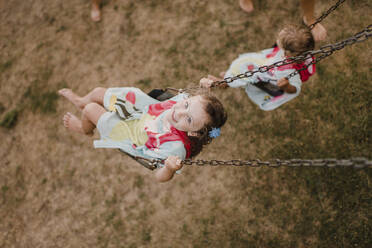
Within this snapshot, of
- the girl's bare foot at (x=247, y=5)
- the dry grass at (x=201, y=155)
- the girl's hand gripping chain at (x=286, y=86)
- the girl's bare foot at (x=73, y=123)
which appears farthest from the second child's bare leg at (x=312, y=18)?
the girl's bare foot at (x=73, y=123)

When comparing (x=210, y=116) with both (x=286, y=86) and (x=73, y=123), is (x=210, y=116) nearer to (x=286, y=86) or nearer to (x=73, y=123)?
(x=286, y=86)

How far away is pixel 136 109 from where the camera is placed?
2.16m

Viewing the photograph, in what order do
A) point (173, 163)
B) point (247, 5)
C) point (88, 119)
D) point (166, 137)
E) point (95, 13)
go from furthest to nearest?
point (95, 13), point (247, 5), point (88, 119), point (166, 137), point (173, 163)

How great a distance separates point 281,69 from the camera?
86.3 inches

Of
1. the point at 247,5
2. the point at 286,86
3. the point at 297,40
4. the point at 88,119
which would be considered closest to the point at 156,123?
the point at 88,119

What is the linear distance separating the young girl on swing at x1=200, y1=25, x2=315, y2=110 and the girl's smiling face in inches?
10.8

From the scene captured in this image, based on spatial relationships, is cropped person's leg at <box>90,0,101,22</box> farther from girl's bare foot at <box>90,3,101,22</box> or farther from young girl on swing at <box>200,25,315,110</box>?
young girl on swing at <box>200,25,315,110</box>

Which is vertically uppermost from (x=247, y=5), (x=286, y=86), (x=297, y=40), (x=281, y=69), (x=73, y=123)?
(x=247, y=5)

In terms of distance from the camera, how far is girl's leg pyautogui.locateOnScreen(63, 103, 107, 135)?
2.21 metres

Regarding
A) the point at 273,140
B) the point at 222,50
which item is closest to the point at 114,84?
the point at 222,50

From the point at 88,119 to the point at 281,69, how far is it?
5.72ft

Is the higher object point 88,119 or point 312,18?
point 312,18

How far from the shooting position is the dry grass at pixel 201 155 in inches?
103

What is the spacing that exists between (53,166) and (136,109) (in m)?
1.51
